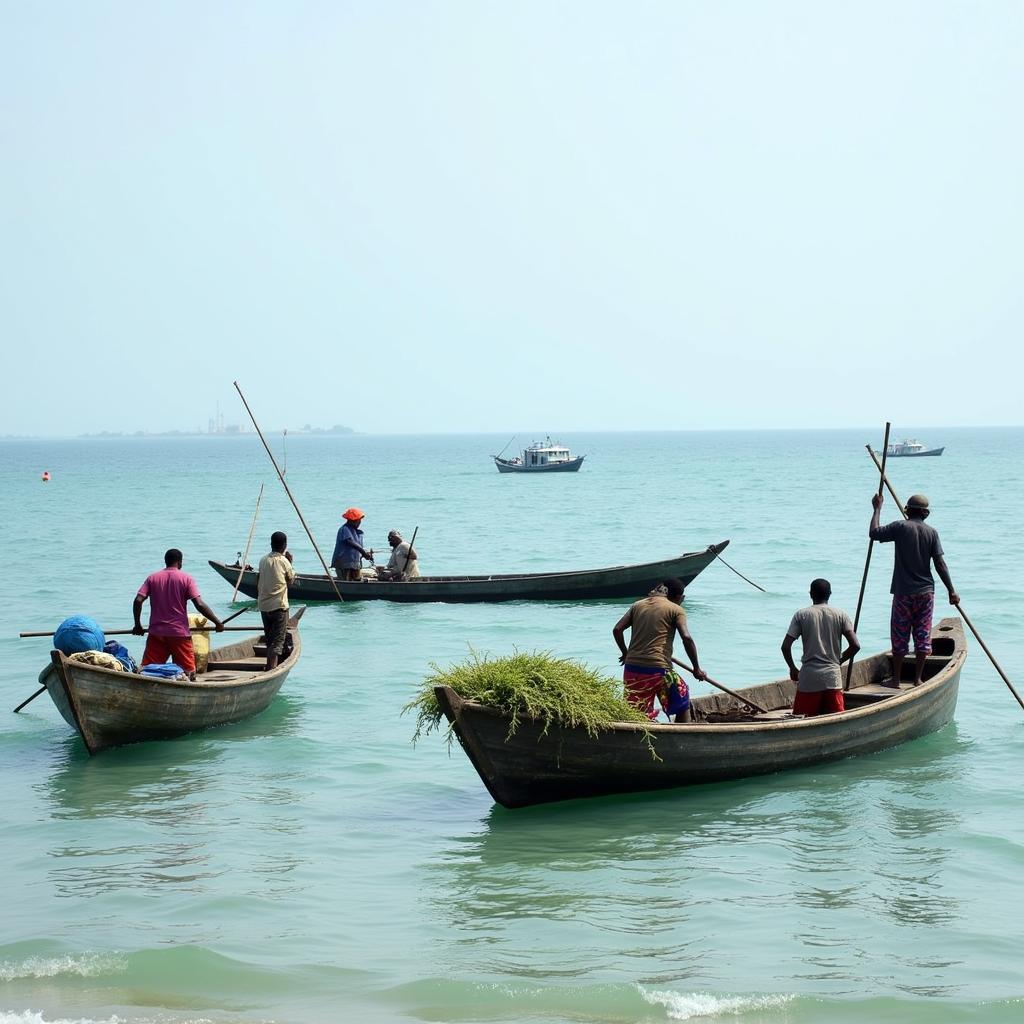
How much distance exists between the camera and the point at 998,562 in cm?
3272

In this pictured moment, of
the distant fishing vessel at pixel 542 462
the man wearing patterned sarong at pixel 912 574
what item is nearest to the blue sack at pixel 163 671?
the man wearing patterned sarong at pixel 912 574

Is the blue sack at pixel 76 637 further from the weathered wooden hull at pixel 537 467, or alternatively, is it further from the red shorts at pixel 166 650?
the weathered wooden hull at pixel 537 467

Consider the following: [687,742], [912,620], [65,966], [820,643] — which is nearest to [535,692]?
[687,742]

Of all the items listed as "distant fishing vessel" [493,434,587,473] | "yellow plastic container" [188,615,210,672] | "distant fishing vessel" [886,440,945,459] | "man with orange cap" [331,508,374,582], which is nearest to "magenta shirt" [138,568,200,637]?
"yellow plastic container" [188,615,210,672]

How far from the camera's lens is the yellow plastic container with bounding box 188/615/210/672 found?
13.9 meters

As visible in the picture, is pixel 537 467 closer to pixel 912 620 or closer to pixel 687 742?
pixel 912 620

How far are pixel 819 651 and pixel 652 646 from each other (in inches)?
63.9

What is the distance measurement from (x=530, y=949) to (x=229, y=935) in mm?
1908

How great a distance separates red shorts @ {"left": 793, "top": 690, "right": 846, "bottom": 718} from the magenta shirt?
571cm

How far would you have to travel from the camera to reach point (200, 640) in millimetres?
14156

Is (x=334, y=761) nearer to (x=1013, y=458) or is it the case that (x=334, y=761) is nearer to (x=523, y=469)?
(x=523, y=469)

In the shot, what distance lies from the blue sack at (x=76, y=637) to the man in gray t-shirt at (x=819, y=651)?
6.18 meters

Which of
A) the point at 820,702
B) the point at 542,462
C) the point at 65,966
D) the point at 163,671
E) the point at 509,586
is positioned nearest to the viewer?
the point at 65,966

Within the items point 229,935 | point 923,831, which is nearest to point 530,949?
point 229,935
